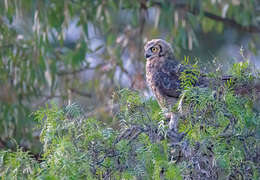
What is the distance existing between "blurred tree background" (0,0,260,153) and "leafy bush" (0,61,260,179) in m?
1.88

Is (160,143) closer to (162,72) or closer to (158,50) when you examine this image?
(162,72)

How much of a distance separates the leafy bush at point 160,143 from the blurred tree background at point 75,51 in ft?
6.17

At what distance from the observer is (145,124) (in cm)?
255

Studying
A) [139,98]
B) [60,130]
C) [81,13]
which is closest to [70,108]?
[60,130]

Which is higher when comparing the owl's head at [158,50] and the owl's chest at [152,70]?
the owl's head at [158,50]

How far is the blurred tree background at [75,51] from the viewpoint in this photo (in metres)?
5.07

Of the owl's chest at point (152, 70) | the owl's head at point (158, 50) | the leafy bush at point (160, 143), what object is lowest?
the leafy bush at point (160, 143)

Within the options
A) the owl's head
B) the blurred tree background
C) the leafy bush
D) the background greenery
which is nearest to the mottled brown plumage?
the owl's head

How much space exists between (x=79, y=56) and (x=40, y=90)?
640mm

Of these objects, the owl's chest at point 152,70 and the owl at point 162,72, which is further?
the owl's chest at point 152,70

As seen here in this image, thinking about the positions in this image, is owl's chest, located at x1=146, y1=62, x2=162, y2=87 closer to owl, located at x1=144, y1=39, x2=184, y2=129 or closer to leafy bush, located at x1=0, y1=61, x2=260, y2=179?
owl, located at x1=144, y1=39, x2=184, y2=129

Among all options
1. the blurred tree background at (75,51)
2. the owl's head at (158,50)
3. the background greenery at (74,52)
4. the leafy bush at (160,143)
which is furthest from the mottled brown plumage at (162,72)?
the leafy bush at (160,143)

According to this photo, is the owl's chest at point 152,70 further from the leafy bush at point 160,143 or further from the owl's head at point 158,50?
the leafy bush at point 160,143

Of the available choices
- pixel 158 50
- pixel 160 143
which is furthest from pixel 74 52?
pixel 160 143
